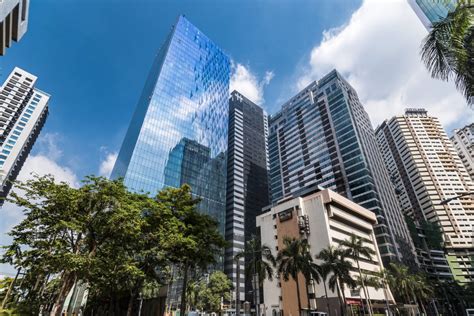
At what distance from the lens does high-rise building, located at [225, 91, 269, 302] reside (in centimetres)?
9271

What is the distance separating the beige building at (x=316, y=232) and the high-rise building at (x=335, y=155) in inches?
401

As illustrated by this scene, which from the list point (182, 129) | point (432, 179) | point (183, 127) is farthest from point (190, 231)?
point (432, 179)

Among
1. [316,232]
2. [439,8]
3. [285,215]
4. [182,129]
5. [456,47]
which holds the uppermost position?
[182,129]

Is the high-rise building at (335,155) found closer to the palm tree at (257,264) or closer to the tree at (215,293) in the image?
the tree at (215,293)

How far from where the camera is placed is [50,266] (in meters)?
17.2

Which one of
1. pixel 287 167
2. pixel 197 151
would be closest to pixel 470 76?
pixel 197 151

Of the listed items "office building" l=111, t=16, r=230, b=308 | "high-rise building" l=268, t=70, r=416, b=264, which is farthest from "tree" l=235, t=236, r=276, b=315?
"high-rise building" l=268, t=70, r=416, b=264

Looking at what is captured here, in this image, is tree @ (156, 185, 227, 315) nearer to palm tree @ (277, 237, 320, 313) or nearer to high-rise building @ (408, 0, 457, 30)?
palm tree @ (277, 237, 320, 313)

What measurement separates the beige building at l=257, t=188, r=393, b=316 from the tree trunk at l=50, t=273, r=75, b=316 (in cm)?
4528

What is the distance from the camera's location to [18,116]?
113250 mm

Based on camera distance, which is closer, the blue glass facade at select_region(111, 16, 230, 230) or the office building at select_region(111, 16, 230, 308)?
the office building at select_region(111, 16, 230, 308)

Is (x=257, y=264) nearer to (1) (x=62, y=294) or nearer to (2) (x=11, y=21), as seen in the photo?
(1) (x=62, y=294)

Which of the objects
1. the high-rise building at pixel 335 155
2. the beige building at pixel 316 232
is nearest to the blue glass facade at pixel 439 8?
the beige building at pixel 316 232

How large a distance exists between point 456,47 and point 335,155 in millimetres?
87335
